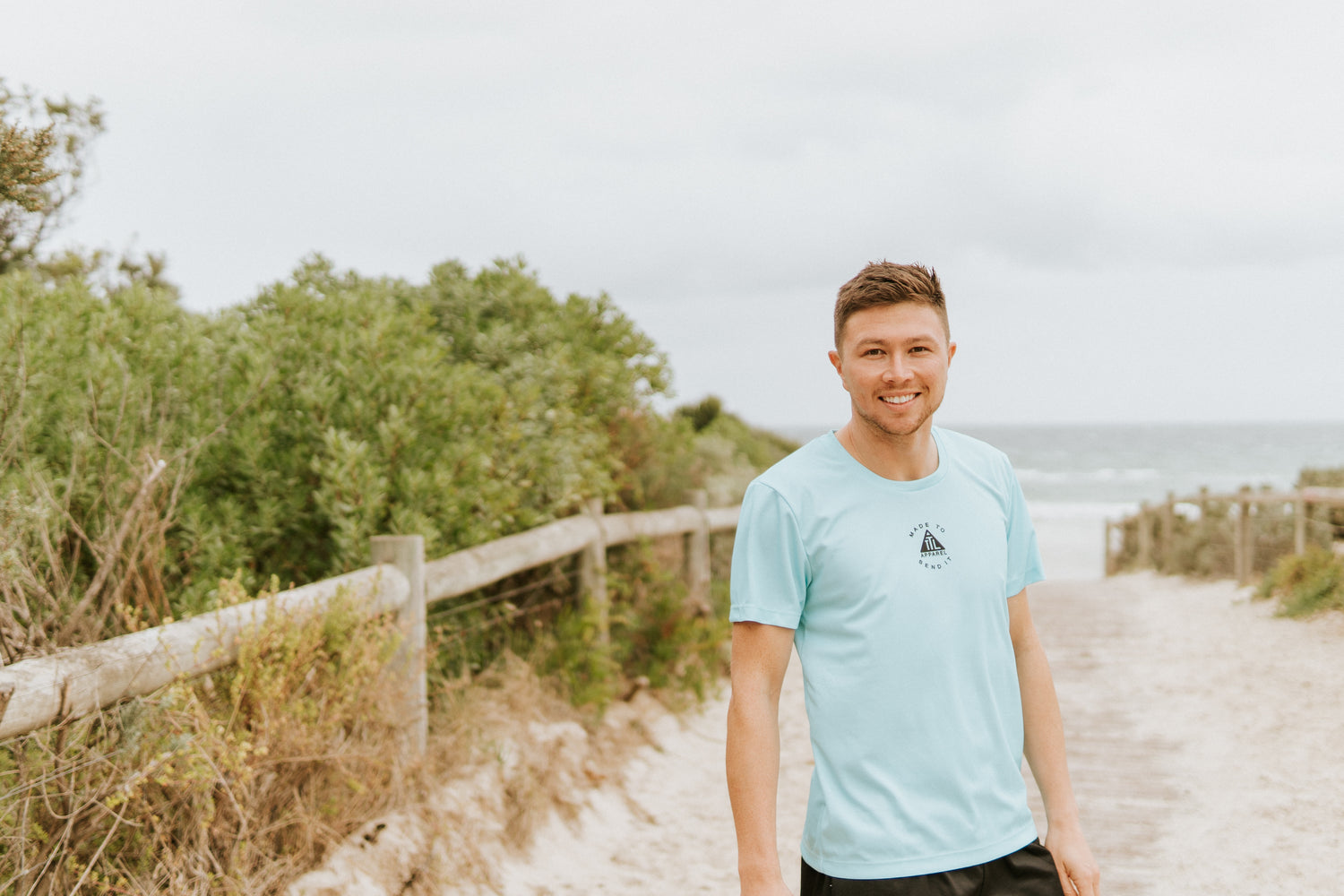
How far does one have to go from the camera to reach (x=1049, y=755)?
89.1 inches

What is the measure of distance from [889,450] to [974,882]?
84 centimetres

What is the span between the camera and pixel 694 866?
4.56m

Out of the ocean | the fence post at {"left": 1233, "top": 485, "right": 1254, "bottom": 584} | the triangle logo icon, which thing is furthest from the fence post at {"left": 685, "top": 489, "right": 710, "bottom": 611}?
the ocean

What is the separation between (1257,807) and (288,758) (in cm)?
407

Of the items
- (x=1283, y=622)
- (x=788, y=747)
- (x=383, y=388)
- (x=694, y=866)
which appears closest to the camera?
(x=694, y=866)

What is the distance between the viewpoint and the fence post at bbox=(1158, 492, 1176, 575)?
15.2 m

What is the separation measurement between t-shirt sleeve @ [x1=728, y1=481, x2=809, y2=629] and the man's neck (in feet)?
0.78

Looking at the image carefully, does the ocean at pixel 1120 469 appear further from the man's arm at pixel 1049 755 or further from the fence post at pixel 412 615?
the man's arm at pixel 1049 755

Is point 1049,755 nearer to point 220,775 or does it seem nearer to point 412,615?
point 220,775

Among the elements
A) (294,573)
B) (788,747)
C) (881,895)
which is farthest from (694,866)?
(881,895)

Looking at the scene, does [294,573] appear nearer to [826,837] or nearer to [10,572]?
[10,572]

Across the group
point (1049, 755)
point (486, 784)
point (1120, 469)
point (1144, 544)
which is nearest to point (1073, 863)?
point (1049, 755)

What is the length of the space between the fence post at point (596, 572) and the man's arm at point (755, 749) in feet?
13.8

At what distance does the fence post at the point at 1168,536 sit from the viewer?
1516 centimetres
